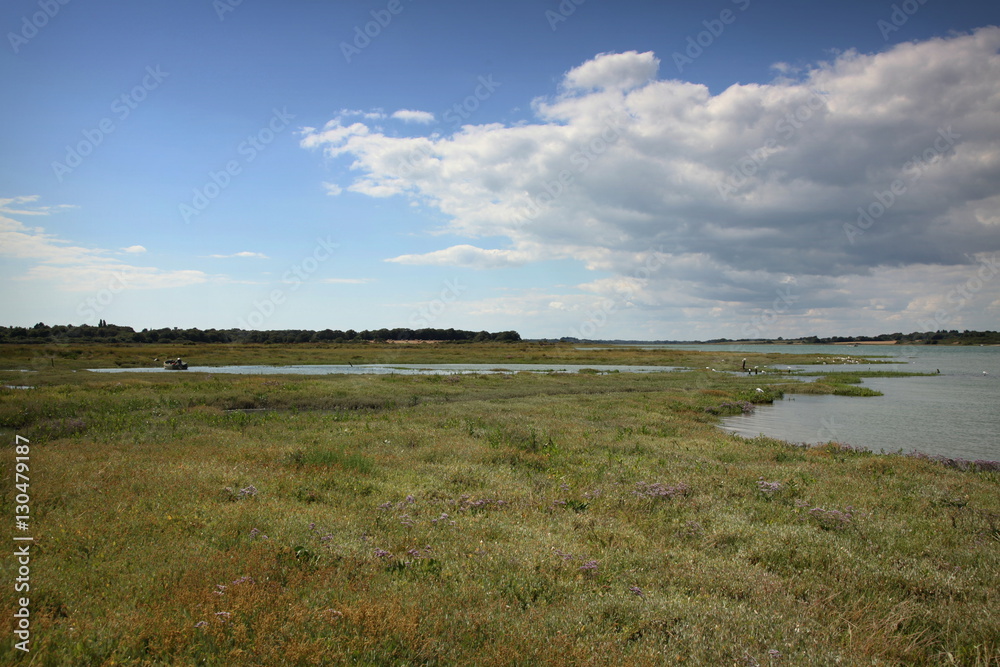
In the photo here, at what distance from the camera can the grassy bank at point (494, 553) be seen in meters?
6.38

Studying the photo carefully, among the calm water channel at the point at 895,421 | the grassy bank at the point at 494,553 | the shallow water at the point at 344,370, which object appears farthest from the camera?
the shallow water at the point at 344,370

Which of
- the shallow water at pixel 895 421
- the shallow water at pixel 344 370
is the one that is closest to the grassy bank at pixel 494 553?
the shallow water at pixel 895 421

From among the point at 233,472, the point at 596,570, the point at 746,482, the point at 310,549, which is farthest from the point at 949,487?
the point at 233,472

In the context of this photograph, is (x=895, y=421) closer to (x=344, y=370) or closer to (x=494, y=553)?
(x=494, y=553)

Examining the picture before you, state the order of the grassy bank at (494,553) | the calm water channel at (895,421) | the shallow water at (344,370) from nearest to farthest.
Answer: the grassy bank at (494,553) < the calm water channel at (895,421) < the shallow water at (344,370)

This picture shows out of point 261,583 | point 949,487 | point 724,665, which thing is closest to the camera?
point 724,665

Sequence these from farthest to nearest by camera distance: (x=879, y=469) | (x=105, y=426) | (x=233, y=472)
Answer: (x=105, y=426), (x=879, y=469), (x=233, y=472)

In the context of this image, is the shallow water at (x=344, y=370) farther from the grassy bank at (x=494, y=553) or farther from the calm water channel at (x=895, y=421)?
the grassy bank at (x=494, y=553)

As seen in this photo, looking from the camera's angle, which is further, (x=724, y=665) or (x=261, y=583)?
(x=261, y=583)

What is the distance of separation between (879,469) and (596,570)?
14852mm

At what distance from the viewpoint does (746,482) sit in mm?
15945

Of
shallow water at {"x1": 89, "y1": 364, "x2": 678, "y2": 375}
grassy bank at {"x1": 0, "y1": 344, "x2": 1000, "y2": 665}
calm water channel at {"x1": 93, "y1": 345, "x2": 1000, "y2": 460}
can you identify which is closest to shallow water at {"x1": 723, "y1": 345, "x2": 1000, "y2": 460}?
calm water channel at {"x1": 93, "y1": 345, "x2": 1000, "y2": 460}

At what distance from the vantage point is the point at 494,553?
932 centimetres

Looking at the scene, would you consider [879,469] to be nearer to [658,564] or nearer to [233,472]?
[658,564]
